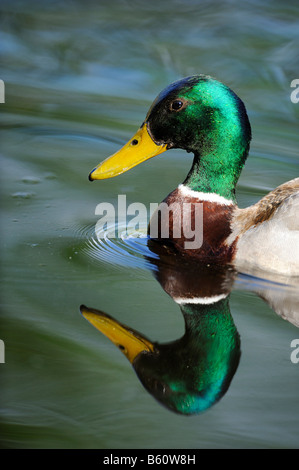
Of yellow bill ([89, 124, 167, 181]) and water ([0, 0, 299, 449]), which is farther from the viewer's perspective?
yellow bill ([89, 124, 167, 181])

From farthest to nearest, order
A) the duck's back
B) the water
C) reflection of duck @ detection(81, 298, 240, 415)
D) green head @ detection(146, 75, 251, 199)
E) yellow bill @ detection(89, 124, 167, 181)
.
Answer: yellow bill @ detection(89, 124, 167, 181) → green head @ detection(146, 75, 251, 199) → the duck's back → reflection of duck @ detection(81, 298, 240, 415) → the water

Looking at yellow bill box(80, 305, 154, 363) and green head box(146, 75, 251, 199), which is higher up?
green head box(146, 75, 251, 199)

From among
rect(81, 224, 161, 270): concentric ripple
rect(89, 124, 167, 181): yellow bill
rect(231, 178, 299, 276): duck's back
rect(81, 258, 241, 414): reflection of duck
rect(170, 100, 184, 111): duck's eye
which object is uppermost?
rect(170, 100, 184, 111): duck's eye

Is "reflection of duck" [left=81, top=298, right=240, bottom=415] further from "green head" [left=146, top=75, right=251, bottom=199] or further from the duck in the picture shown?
"green head" [left=146, top=75, right=251, bottom=199]

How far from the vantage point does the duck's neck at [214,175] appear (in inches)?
203

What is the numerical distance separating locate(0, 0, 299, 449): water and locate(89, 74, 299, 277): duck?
22 cm

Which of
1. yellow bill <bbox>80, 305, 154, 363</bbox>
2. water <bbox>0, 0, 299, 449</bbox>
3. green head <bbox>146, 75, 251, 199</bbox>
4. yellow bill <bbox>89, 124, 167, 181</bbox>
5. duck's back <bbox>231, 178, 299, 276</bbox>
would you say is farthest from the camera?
yellow bill <bbox>89, 124, 167, 181</bbox>

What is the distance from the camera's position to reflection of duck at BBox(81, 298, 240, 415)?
143 inches

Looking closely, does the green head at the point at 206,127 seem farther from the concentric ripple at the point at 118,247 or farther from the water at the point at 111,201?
the water at the point at 111,201

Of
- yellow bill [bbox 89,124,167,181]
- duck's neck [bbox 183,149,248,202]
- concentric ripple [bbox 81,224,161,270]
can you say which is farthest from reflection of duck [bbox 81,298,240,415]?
yellow bill [bbox 89,124,167,181]

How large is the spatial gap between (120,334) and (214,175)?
1.58 metres

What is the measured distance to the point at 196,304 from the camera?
4516mm

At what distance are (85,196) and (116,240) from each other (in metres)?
0.71
